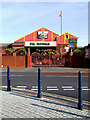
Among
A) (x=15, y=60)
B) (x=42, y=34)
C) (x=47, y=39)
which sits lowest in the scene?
(x=15, y=60)

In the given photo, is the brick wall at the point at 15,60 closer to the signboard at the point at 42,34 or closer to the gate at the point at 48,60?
the gate at the point at 48,60

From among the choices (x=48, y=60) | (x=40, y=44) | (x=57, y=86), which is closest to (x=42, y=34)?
(x=40, y=44)

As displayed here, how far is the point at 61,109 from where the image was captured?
4926 mm

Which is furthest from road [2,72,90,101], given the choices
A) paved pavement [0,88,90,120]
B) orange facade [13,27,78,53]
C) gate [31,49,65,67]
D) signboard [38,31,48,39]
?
signboard [38,31,48,39]

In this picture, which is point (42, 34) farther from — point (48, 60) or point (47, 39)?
point (48, 60)

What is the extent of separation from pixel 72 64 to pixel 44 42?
76.6 feet

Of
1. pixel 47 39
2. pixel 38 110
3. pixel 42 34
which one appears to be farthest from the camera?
pixel 47 39

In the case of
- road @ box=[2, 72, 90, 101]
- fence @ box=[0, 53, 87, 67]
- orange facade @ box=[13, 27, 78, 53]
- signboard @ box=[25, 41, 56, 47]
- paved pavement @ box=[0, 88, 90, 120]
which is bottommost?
paved pavement @ box=[0, 88, 90, 120]

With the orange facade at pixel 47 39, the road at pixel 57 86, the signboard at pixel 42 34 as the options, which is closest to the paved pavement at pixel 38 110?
the road at pixel 57 86

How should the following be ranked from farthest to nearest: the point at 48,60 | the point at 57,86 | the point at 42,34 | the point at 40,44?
the point at 42,34, the point at 40,44, the point at 48,60, the point at 57,86

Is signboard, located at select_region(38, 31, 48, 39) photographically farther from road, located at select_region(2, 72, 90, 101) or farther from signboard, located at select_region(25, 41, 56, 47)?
road, located at select_region(2, 72, 90, 101)

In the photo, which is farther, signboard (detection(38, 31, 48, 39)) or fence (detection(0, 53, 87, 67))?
signboard (detection(38, 31, 48, 39))

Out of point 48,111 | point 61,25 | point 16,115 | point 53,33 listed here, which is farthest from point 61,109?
point 53,33

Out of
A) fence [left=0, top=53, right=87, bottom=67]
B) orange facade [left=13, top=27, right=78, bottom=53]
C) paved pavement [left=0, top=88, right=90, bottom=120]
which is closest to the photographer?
paved pavement [left=0, top=88, right=90, bottom=120]
